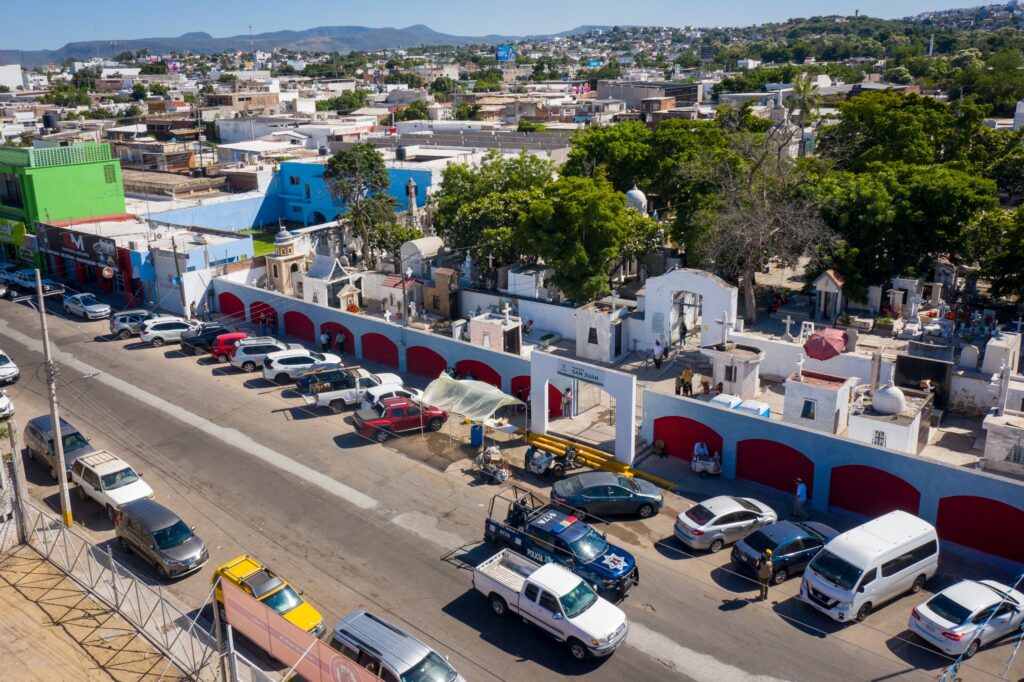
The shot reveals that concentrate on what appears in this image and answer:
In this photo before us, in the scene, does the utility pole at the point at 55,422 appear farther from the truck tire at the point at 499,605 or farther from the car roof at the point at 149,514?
the truck tire at the point at 499,605

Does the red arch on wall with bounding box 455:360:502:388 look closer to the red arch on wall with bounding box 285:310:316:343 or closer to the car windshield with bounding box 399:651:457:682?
the red arch on wall with bounding box 285:310:316:343

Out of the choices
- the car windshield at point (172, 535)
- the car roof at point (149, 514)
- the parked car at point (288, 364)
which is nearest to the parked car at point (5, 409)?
the parked car at point (288, 364)

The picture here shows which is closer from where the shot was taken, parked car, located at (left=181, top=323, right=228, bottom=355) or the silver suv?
the silver suv

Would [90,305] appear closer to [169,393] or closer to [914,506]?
[169,393]

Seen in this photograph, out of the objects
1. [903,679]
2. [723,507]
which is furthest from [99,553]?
[903,679]

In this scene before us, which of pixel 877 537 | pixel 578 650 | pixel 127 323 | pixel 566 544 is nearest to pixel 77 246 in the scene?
pixel 127 323

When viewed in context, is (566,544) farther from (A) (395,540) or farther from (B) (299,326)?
(B) (299,326)

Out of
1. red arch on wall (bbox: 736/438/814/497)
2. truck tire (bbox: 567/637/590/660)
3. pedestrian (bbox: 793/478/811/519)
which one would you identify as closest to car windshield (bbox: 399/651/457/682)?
truck tire (bbox: 567/637/590/660)
